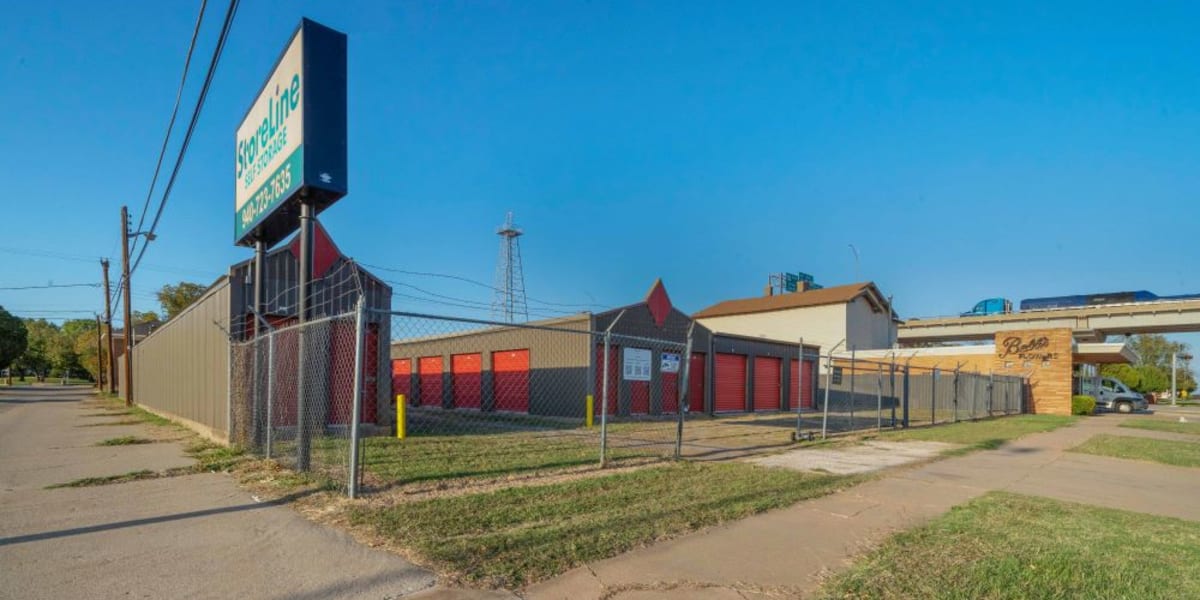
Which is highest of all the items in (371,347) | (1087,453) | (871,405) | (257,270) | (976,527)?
(257,270)

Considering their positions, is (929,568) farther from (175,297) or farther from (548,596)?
(175,297)

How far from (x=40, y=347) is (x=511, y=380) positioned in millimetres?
91624

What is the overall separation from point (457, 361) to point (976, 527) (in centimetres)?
2232

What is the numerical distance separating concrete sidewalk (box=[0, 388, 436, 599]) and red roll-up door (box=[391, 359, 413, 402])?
2115 centimetres

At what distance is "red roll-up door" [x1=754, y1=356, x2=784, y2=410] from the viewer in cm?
2719

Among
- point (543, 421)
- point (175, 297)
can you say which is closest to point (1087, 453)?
point (543, 421)

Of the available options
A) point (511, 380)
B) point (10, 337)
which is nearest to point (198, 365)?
point (511, 380)

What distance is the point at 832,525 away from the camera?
19.9 feet

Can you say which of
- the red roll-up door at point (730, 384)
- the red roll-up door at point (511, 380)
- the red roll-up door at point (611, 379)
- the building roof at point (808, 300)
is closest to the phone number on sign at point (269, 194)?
the red roll-up door at point (611, 379)

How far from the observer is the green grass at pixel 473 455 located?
8203 millimetres

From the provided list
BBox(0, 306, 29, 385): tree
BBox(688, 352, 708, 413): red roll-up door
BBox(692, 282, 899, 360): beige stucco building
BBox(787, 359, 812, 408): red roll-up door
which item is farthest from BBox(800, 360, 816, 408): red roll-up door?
BBox(0, 306, 29, 385): tree

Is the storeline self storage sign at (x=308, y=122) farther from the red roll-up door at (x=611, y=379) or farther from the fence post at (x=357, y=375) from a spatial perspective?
the red roll-up door at (x=611, y=379)

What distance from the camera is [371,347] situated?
569 inches

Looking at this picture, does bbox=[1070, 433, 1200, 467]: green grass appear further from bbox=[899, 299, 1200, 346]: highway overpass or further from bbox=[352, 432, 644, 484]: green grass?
bbox=[899, 299, 1200, 346]: highway overpass
